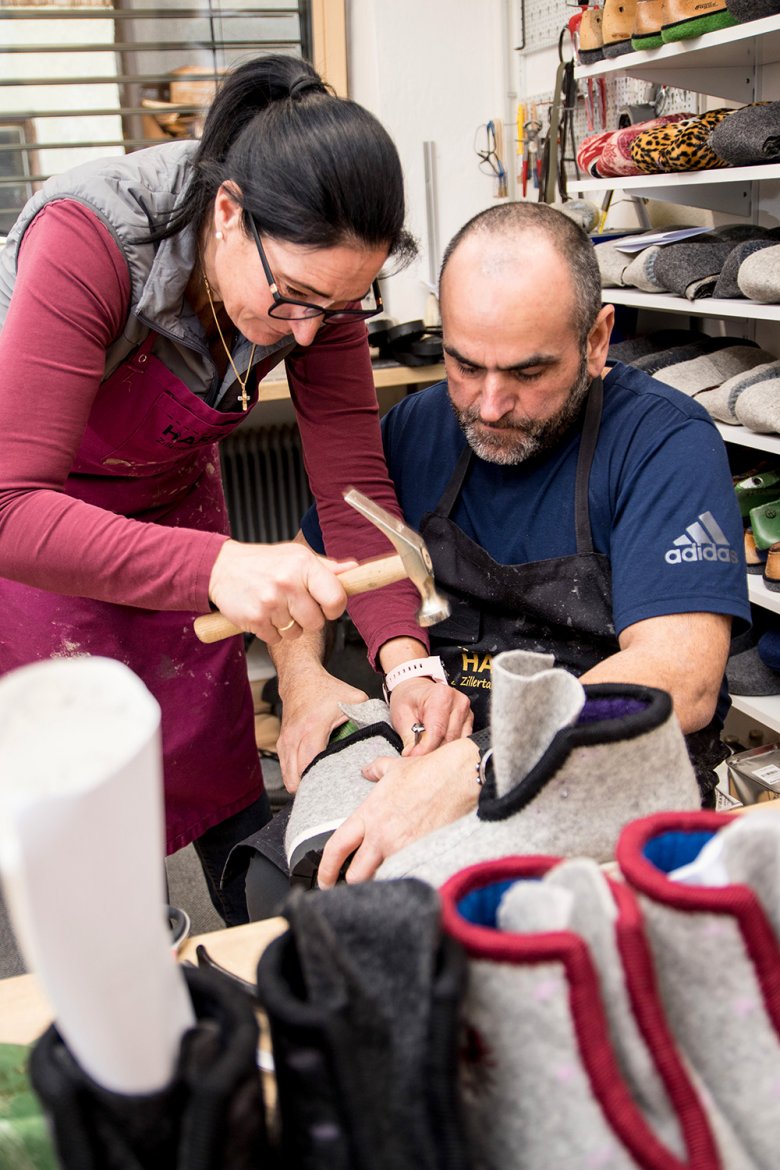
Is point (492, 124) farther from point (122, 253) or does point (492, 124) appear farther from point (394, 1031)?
point (394, 1031)

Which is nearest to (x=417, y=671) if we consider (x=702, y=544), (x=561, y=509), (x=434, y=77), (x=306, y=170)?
(x=561, y=509)

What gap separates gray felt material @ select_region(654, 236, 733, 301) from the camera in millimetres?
2602

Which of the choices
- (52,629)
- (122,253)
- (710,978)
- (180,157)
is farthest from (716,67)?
(710,978)

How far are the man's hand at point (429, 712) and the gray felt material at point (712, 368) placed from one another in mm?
1399

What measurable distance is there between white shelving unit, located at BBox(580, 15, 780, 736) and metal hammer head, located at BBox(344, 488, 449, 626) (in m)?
1.37

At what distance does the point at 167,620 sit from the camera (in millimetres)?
1836

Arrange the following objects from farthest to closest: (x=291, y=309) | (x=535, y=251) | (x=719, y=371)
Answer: (x=719, y=371)
(x=535, y=251)
(x=291, y=309)

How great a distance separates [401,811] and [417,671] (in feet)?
1.23

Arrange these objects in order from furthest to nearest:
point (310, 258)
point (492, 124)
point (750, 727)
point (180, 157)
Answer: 1. point (492, 124)
2. point (750, 727)
3. point (180, 157)
4. point (310, 258)

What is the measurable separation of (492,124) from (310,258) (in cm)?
322

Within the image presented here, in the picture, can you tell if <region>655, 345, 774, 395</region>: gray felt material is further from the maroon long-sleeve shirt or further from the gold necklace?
the maroon long-sleeve shirt

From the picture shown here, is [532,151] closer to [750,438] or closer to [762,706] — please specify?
[750,438]

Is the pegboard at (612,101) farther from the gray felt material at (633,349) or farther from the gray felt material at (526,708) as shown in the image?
the gray felt material at (526,708)

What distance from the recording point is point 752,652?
2723mm
